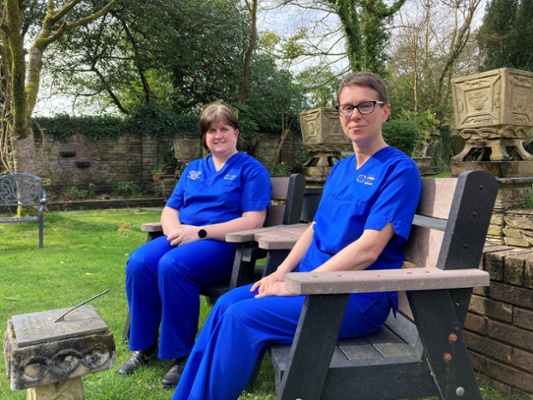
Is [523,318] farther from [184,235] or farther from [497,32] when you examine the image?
[497,32]

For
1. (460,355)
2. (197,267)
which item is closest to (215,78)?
(197,267)

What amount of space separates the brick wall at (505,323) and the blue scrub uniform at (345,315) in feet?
1.93

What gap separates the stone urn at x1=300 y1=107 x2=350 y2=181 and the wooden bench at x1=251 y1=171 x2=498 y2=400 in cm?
823

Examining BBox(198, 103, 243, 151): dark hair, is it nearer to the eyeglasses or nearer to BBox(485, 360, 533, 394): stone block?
the eyeglasses

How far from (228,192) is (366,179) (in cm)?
114

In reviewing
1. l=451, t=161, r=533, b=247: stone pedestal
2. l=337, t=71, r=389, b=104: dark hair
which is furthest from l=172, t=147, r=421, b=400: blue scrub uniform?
l=451, t=161, r=533, b=247: stone pedestal

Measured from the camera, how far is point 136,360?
2.65 m

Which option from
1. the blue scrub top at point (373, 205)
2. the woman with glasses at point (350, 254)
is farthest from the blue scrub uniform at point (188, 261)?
the blue scrub top at point (373, 205)

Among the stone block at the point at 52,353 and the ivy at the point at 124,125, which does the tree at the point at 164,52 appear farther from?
the stone block at the point at 52,353

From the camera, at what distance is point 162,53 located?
16672 millimetres

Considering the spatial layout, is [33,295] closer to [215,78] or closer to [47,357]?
[47,357]

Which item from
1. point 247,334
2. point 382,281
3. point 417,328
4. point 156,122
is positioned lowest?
point 247,334

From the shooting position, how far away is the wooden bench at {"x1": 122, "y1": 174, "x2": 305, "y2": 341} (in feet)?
8.37

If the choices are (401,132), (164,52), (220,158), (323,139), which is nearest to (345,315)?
(220,158)
